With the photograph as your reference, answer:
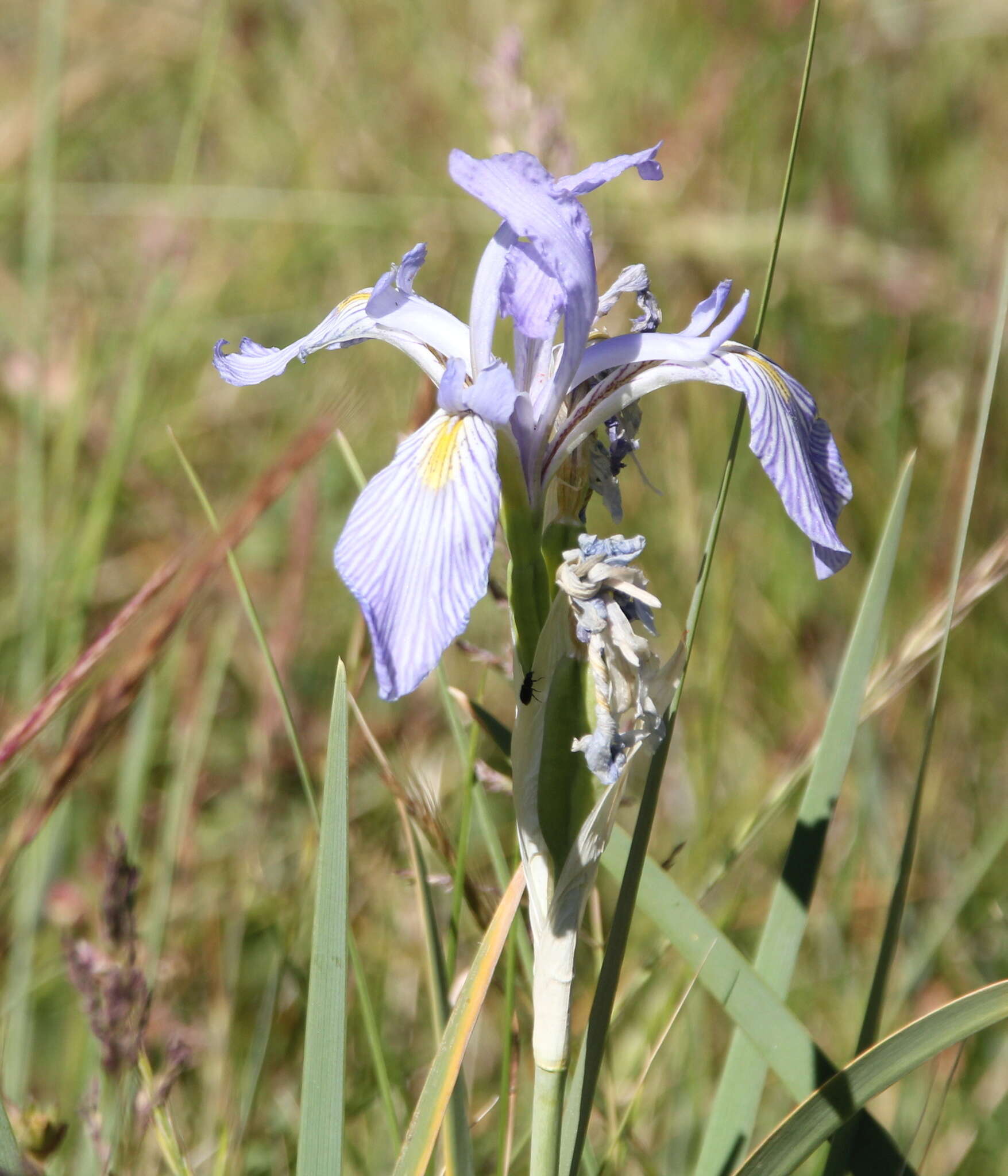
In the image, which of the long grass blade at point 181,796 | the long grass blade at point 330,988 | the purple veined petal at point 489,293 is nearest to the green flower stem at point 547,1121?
the long grass blade at point 330,988

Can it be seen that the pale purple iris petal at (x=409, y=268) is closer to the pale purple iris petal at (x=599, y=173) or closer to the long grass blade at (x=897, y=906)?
the pale purple iris petal at (x=599, y=173)

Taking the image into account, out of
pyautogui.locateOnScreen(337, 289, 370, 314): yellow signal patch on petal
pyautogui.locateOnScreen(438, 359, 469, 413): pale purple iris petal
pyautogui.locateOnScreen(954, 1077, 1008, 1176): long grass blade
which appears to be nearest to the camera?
pyautogui.locateOnScreen(438, 359, 469, 413): pale purple iris petal

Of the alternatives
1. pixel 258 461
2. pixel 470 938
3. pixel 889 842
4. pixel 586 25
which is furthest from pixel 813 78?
pixel 470 938

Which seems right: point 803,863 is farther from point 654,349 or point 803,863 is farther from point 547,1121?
point 654,349

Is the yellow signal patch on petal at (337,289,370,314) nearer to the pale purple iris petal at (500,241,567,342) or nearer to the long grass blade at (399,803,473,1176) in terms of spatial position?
the pale purple iris petal at (500,241,567,342)

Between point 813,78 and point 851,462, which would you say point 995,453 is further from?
point 813,78

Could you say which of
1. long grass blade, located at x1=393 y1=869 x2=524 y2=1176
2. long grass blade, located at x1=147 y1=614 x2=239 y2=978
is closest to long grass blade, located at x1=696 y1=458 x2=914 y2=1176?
long grass blade, located at x1=393 y1=869 x2=524 y2=1176
